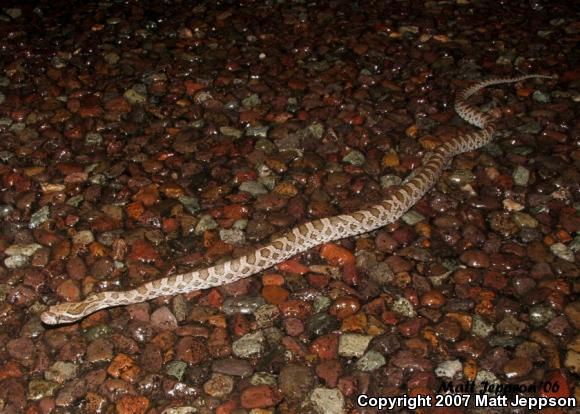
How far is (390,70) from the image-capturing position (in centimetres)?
1047

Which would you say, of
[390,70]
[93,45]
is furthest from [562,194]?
[93,45]

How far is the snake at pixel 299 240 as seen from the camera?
668 centimetres

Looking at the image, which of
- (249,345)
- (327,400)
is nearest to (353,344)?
(327,400)

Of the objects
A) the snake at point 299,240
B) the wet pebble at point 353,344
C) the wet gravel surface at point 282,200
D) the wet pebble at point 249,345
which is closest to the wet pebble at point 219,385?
the wet gravel surface at point 282,200

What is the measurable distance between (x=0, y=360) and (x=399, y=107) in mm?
6533

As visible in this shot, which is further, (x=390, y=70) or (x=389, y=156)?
(x=390, y=70)

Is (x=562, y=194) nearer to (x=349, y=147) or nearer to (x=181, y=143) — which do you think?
(x=349, y=147)

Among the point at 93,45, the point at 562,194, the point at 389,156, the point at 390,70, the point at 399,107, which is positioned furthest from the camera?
the point at 93,45

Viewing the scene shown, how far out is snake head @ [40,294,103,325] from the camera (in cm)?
643

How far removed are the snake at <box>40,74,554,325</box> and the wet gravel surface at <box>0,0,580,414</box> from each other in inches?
5.1

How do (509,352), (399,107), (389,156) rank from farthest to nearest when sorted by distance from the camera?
(399,107)
(389,156)
(509,352)

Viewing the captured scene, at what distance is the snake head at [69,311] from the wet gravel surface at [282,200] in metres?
0.13

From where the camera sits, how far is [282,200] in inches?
317

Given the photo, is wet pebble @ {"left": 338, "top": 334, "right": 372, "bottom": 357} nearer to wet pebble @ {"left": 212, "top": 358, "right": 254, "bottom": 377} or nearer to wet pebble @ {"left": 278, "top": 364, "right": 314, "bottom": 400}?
wet pebble @ {"left": 278, "top": 364, "right": 314, "bottom": 400}
